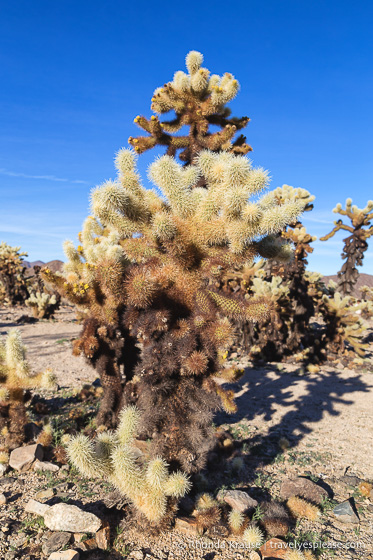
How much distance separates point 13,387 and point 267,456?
3.38 meters

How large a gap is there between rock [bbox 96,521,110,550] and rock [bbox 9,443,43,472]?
1.64m

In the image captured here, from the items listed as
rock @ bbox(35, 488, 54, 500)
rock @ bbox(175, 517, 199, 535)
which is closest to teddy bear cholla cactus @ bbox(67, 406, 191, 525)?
rock @ bbox(175, 517, 199, 535)

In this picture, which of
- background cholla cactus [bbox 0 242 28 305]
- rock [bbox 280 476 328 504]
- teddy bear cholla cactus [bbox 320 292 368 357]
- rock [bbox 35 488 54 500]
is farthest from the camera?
background cholla cactus [bbox 0 242 28 305]

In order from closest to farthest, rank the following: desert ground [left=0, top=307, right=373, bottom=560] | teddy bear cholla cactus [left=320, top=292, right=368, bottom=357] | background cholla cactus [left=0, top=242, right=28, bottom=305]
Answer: desert ground [left=0, top=307, right=373, bottom=560] → teddy bear cholla cactus [left=320, top=292, right=368, bottom=357] → background cholla cactus [left=0, top=242, right=28, bottom=305]

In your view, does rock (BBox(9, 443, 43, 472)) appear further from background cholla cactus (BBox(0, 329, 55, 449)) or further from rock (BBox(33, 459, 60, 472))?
background cholla cactus (BBox(0, 329, 55, 449))

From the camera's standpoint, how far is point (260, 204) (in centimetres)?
331

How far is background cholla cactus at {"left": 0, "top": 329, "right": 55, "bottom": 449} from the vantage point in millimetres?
4484

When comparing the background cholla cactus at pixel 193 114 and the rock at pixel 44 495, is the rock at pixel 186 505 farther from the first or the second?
the background cholla cactus at pixel 193 114

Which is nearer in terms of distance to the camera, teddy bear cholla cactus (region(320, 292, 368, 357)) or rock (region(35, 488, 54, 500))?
rock (region(35, 488, 54, 500))

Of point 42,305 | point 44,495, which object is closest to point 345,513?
point 44,495

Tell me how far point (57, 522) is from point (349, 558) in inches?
94.8

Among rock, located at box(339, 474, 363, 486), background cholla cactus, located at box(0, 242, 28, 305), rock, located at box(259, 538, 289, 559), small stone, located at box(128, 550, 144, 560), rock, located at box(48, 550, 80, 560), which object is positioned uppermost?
background cholla cactus, located at box(0, 242, 28, 305)

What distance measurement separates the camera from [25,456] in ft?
14.4

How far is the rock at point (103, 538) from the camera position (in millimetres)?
3021
